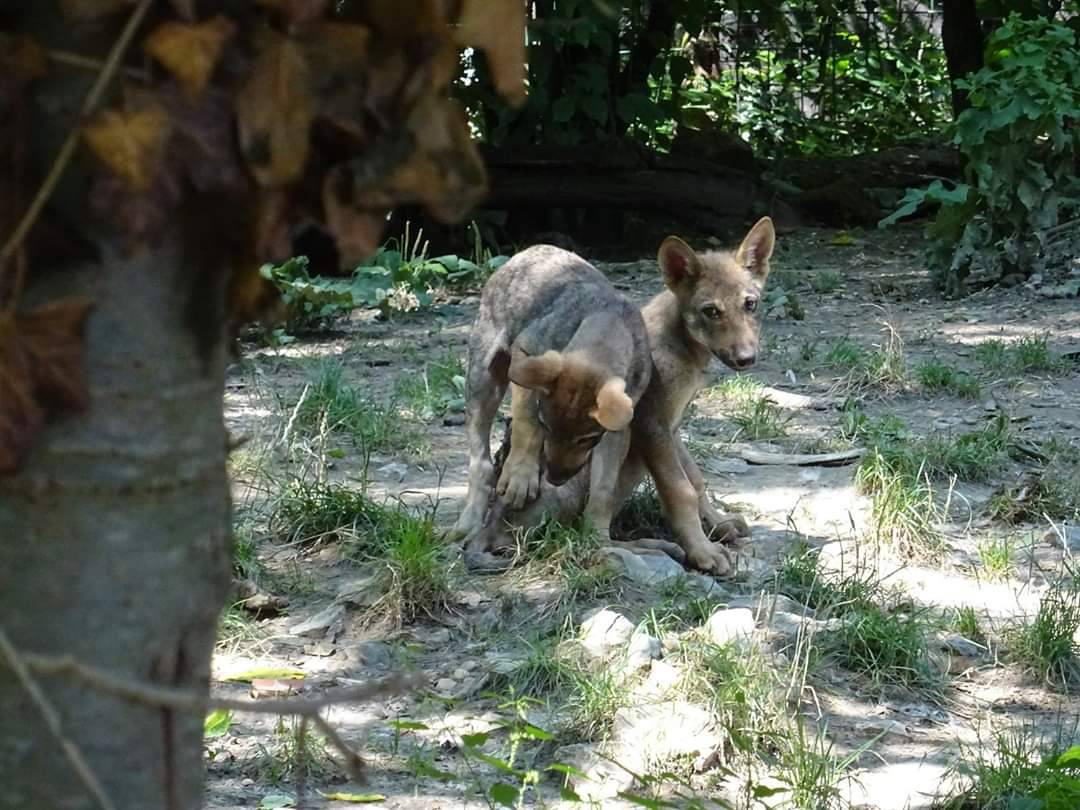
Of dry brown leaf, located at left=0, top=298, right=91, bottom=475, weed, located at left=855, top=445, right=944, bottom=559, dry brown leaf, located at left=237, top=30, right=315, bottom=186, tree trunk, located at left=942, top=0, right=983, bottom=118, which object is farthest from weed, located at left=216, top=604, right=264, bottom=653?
tree trunk, located at left=942, top=0, right=983, bottom=118

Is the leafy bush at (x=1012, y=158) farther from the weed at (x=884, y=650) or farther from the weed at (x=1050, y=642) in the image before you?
the weed at (x=884, y=650)

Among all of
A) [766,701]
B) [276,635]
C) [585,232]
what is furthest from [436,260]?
[766,701]

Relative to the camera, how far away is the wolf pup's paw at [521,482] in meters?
5.74

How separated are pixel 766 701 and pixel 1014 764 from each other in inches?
27.2

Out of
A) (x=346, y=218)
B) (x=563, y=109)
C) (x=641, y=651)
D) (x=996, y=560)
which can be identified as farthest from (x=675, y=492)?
(x=563, y=109)

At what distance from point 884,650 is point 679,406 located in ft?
5.19

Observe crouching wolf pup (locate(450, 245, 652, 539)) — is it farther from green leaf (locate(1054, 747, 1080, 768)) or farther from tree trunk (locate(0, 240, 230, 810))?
tree trunk (locate(0, 240, 230, 810))

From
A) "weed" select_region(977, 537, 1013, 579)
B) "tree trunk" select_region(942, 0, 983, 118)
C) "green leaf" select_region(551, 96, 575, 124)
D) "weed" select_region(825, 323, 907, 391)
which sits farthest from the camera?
"tree trunk" select_region(942, 0, 983, 118)

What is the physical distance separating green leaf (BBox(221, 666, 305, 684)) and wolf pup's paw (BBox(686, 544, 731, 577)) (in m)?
1.68

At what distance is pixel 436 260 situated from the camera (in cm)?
1055

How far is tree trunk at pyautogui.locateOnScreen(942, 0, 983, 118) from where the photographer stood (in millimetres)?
14664

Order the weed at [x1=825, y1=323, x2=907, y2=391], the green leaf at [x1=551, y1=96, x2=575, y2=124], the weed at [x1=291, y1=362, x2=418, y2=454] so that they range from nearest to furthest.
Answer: the weed at [x1=291, y1=362, x2=418, y2=454] → the weed at [x1=825, y1=323, x2=907, y2=391] → the green leaf at [x1=551, y1=96, x2=575, y2=124]

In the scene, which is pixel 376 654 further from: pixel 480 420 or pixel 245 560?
pixel 480 420

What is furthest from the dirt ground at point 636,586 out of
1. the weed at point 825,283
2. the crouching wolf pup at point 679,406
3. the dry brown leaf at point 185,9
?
the dry brown leaf at point 185,9
